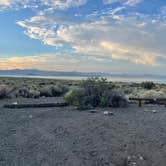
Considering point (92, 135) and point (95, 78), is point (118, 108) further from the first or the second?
point (92, 135)

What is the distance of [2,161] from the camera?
11688mm

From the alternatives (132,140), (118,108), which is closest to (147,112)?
(118,108)

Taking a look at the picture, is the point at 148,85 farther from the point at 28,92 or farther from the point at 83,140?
the point at 83,140

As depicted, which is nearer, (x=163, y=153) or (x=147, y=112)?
(x=163, y=153)

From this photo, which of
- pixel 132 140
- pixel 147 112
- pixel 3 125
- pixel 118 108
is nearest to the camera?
pixel 132 140

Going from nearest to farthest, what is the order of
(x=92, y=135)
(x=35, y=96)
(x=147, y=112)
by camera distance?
(x=92, y=135) → (x=147, y=112) → (x=35, y=96)

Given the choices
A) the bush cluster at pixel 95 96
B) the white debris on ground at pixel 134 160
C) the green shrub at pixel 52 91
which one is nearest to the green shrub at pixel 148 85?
the green shrub at pixel 52 91

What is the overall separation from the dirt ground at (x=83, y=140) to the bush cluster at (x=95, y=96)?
4652mm

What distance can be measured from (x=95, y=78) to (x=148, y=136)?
13.5m

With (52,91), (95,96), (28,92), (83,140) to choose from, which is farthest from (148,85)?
(83,140)

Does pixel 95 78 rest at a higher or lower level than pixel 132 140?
higher

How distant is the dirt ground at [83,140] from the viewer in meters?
11.9

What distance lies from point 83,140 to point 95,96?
36.4 feet

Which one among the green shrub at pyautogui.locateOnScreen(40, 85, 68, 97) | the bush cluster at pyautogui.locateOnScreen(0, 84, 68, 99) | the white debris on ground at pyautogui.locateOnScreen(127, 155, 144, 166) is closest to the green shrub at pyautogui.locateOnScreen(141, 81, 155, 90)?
the bush cluster at pyautogui.locateOnScreen(0, 84, 68, 99)
